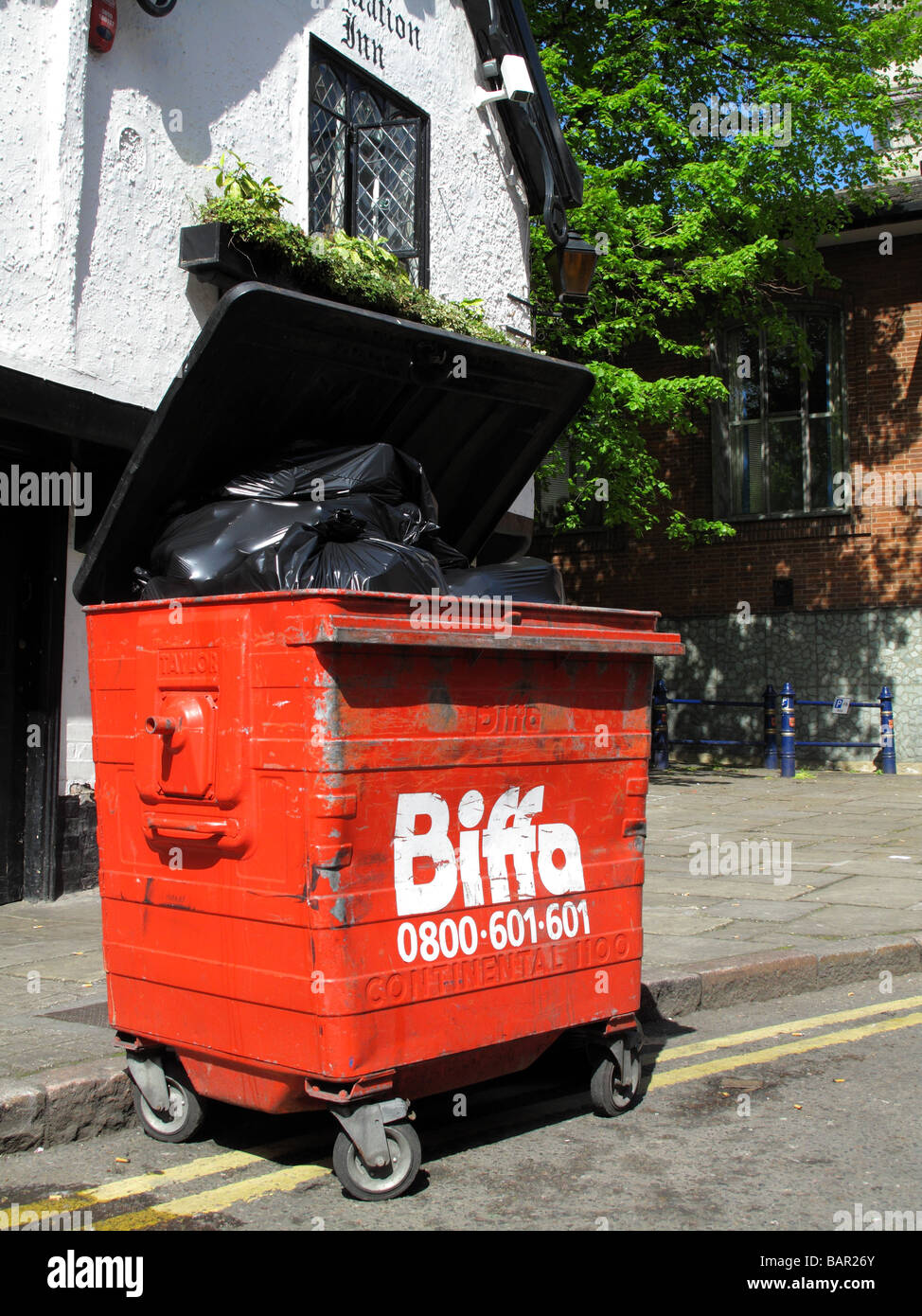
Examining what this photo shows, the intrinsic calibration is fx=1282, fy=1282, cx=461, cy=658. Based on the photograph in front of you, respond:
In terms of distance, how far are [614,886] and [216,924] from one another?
1.32m

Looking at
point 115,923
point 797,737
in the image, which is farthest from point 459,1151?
point 797,737

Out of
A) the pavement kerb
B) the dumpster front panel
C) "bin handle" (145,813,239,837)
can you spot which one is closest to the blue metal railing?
the pavement kerb

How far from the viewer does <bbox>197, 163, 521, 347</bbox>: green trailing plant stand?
324 inches

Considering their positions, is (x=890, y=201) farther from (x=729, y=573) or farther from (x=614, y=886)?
(x=614, y=886)

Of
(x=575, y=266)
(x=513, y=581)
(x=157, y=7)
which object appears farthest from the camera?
(x=575, y=266)

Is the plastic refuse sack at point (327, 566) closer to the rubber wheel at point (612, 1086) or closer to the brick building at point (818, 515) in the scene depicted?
the rubber wheel at point (612, 1086)

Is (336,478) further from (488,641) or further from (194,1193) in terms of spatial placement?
(194,1193)

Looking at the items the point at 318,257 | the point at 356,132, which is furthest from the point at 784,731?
the point at 318,257

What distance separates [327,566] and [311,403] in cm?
108

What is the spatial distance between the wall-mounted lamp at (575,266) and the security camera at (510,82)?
50.3 inches

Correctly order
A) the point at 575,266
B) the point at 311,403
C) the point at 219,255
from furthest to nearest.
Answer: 1. the point at 575,266
2. the point at 219,255
3. the point at 311,403

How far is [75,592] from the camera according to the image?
170 inches

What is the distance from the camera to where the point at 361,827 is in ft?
11.3

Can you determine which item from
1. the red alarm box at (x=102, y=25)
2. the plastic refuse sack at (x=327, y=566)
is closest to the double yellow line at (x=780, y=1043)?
the plastic refuse sack at (x=327, y=566)
